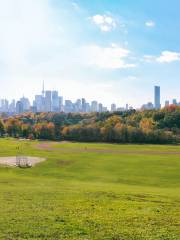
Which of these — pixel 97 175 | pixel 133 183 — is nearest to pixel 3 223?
pixel 133 183

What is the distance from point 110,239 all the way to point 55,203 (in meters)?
8.56

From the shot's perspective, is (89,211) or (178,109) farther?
(178,109)

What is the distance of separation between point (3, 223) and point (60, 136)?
378 ft

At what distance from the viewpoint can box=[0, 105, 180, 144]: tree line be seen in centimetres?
11656

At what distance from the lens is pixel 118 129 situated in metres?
119

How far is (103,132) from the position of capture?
4751 inches

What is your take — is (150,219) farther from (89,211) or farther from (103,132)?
(103,132)

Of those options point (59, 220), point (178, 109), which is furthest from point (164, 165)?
point (178, 109)

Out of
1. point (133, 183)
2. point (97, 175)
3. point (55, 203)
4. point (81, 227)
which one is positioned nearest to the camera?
point (81, 227)

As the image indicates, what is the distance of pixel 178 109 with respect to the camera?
480ft

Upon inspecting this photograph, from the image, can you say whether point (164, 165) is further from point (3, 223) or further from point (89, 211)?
point (3, 223)

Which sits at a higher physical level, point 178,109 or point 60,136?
point 178,109

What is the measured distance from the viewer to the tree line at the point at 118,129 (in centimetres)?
11656

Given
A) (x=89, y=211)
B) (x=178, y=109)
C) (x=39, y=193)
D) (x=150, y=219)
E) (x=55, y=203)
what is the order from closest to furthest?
1. (x=150, y=219)
2. (x=89, y=211)
3. (x=55, y=203)
4. (x=39, y=193)
5. (x=178, y=109)
